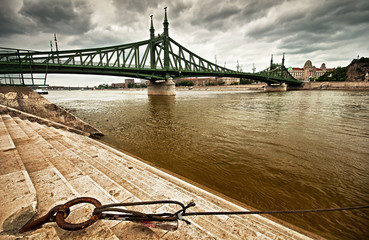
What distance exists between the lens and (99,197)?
227cm

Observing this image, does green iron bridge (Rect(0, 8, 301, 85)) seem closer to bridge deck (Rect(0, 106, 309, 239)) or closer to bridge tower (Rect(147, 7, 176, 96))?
bridge tower (Rect(147, 7, 176, 96))

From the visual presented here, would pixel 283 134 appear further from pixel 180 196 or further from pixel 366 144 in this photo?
pixel 180 196

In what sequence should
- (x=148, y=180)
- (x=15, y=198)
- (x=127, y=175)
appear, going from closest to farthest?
(x=15, y=198), (x=148, y=180), (x=127, y=175)

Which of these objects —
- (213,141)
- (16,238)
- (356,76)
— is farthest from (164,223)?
(356,76)

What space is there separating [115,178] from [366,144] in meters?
9.30

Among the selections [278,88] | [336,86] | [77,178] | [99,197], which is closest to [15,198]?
[99,197]

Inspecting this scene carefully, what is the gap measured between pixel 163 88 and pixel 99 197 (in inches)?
1861

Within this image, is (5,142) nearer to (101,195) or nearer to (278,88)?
(101,195)

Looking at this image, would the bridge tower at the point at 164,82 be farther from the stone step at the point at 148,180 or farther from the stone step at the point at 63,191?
the stone step at the point at 63,191

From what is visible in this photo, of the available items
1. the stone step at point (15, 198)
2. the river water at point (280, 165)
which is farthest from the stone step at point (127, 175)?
the river water at point (280, 165)

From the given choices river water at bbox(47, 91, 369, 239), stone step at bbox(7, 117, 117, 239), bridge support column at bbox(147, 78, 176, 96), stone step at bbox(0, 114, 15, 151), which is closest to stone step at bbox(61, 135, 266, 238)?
stone step at bbox(7, 117, 117, 239)

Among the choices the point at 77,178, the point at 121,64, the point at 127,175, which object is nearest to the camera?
the point at 77,178

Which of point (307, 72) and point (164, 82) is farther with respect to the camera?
point (307, 72)

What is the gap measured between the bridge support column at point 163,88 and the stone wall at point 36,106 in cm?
3946
